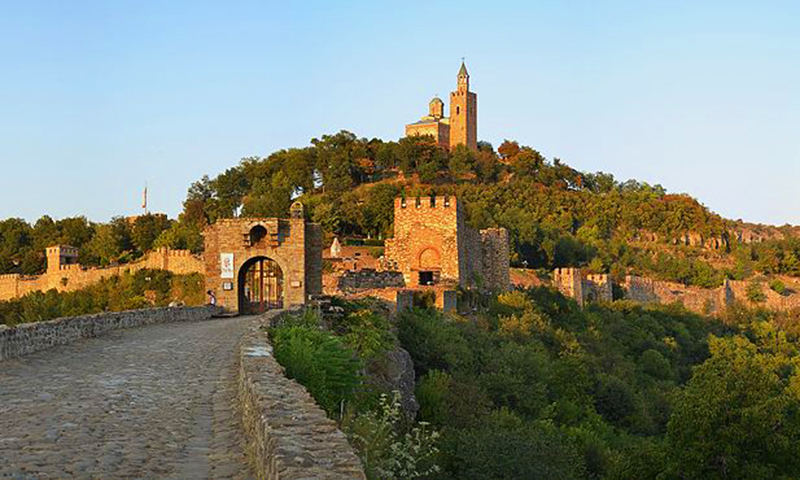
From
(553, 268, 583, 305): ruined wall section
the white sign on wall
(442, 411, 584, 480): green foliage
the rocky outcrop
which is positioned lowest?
(442, 411, 584, 480): green foliage

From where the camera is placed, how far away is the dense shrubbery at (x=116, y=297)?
145ft

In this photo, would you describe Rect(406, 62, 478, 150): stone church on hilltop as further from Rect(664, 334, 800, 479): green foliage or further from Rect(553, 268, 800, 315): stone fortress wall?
Rect(664, 334, 800, 479): green foliage

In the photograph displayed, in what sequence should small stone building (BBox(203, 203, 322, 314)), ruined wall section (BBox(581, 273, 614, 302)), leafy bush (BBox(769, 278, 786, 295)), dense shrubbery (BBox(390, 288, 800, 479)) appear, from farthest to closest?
leafy bush (BBox(769, 278, 786, 295)) → ruined wall section (BBox(581, 273, 614, 302)) → small stone building (BBox(203, 203, 322, 314)) → dense shrubbery (BBox(390, 288, 800, 479))

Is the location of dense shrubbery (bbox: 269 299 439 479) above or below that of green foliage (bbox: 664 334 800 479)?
above

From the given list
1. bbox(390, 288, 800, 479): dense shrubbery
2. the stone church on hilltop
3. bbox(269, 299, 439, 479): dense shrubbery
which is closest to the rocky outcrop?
bbox(269, 299, 439, 479): dense shrubbery

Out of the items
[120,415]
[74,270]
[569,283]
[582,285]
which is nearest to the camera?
[120,415]

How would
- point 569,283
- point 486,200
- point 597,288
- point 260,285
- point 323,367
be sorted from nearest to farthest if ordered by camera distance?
point 323,367 → point 260,285 → point 569,283 → point 597,288 → point 486,200

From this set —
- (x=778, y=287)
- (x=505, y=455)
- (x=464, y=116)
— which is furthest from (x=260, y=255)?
(x=464, y=116)

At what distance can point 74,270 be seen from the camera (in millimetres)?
51688

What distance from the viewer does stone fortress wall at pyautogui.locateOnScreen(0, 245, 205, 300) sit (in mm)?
47469

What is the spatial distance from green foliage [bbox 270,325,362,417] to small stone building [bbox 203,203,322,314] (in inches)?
546

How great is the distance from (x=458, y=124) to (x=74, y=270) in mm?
48798

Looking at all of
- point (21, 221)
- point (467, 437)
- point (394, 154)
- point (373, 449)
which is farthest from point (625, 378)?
point (21, 221)

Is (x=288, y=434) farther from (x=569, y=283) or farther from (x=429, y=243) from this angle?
(x=569, y=283)
